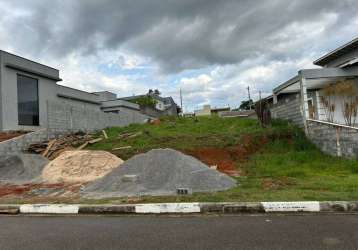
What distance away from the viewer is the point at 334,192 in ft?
24.9

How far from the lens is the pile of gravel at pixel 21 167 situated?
42.8 ft

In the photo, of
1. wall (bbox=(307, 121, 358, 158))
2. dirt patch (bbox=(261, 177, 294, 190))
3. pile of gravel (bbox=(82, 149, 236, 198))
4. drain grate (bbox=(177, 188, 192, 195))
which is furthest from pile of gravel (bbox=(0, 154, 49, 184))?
wall (bbox=(307, 121, 358, 158))

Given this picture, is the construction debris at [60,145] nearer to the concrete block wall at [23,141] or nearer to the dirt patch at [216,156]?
the concrete block wall at [23,141]

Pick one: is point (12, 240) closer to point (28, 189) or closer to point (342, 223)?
point (342, 223)

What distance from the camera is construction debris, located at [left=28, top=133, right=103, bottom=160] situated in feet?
53.0

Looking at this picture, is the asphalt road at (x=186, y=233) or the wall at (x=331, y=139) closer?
the asphalt road at (x=186, y=233)

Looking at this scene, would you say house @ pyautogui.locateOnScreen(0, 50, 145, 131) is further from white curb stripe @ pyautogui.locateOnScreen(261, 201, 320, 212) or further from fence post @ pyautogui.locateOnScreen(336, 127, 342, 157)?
white curb stripe @ pyautogui.locateOnScreen(261, 201, 320, 212)

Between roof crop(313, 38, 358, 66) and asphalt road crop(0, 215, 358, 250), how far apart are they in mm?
15934

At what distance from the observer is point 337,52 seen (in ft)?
68.1

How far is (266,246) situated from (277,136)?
12.4 m

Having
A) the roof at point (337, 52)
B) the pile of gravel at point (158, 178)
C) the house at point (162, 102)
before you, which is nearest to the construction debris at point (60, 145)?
the pile of gravel at point (158, 178)

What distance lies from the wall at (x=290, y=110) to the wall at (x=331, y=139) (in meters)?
1.16

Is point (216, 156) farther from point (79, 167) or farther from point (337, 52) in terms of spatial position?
point (337, 52)

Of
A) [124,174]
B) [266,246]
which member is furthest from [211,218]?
[124,174]
